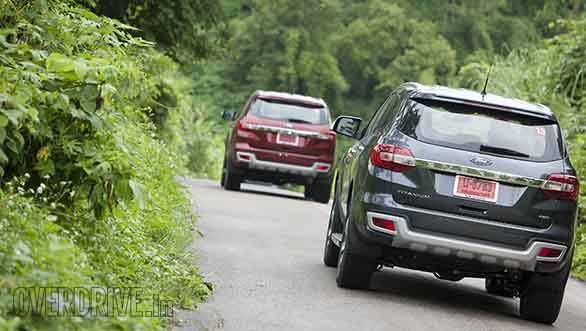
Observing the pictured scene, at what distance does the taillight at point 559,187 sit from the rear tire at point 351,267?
4.83 feet

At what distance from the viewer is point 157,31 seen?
21.6 metres

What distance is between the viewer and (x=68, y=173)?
25.6 feet

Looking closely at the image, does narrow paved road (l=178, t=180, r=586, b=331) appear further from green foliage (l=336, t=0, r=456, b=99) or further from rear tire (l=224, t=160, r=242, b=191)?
green foliage (l=336, t=0, r=456, b=99)

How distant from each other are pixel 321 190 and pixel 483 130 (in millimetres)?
13405

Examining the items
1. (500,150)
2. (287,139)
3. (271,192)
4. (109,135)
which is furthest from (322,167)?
(109,135)

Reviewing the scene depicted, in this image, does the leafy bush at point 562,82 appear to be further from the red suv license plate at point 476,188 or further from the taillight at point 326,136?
the red suv license plate at point 476,188

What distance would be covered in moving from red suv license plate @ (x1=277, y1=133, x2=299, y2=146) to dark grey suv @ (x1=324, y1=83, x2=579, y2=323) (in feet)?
39.6

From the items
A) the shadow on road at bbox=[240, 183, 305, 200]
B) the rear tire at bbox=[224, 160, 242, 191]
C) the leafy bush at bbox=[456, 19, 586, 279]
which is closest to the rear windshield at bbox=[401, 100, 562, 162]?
the leafy bush at bbox=[456, 19, 586, 279]

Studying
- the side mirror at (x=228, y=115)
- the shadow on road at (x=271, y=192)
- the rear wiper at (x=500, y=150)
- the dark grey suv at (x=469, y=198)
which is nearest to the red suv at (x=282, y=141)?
the side mirror at (x=228, y=115)

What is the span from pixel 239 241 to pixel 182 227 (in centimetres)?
146

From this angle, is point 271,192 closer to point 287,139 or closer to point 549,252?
point 287,139

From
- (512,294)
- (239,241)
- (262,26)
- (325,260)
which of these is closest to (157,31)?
(239,241)

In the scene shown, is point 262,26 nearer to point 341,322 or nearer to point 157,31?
point 157,31

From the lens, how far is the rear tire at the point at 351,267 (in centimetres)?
1006
